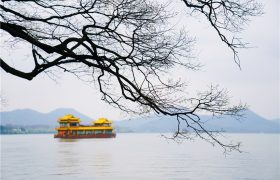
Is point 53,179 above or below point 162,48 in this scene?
below

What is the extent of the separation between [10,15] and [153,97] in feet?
9.19

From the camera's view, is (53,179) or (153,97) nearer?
(153,97)

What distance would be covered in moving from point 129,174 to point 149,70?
22734 millimetres

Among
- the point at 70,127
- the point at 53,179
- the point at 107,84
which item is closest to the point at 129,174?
the point at 53,179

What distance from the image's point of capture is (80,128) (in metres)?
93.2

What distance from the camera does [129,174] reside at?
2873 cm

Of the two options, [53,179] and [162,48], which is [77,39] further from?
[53,179]

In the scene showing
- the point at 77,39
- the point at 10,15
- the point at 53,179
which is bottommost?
the point at 53,179

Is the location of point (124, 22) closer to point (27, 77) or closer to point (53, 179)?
point (27, 77)

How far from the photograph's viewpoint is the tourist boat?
300 feet

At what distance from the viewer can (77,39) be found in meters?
6.62

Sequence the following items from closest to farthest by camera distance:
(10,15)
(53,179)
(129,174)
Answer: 1. (10,15)
2. (53,179)
3. (129,174)

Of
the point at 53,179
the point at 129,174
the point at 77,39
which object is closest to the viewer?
the point at 77,39

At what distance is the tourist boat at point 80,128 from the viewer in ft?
300
